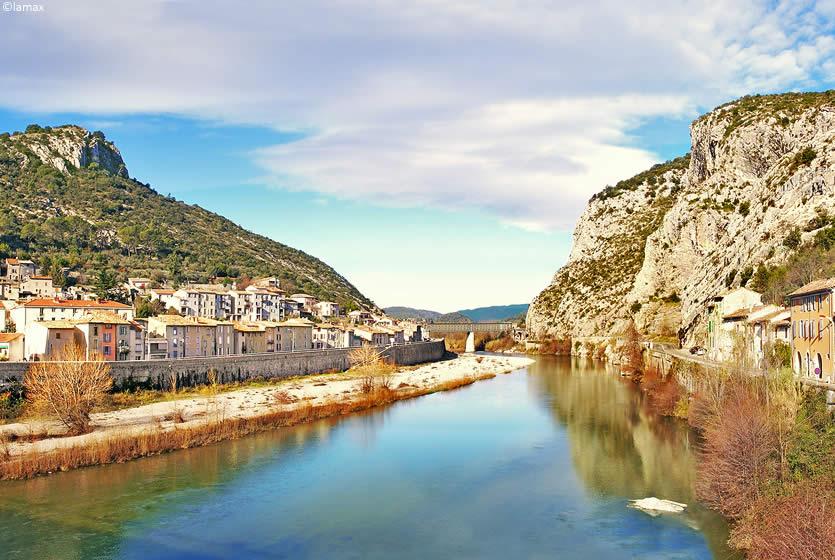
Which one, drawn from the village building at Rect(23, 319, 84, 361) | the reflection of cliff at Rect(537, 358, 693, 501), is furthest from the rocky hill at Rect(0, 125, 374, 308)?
the reflection of cliff at Rect(537, 358, 693, 501)

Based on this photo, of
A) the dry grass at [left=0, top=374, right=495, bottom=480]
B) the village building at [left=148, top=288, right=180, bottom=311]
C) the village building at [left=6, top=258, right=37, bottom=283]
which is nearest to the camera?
the dry grass at [left=0, top=374, right=495, bottom=480]

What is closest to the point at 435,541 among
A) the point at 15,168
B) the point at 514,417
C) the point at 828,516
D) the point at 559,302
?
the point at 828,516

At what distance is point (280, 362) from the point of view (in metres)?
73.3

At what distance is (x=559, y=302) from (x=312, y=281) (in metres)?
63.7

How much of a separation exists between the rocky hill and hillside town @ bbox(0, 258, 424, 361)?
44.8ft

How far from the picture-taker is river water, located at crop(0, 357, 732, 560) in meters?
24.6

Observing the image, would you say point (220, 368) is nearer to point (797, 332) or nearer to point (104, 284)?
point (797, 332)

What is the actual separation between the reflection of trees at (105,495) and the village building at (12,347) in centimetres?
2840

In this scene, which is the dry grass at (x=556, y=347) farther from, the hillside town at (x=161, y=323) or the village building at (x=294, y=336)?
the village building at (x=294, y=336)

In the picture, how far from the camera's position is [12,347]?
2328 inches

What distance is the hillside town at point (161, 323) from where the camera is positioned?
200ft

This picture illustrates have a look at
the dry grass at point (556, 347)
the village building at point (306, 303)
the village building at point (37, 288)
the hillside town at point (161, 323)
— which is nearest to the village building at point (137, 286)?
the hillside town at point (161, 323)

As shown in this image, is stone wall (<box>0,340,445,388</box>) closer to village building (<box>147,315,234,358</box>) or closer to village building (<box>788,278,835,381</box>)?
village building (<box>147,315,234,358</box>)

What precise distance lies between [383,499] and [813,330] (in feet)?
78.8
